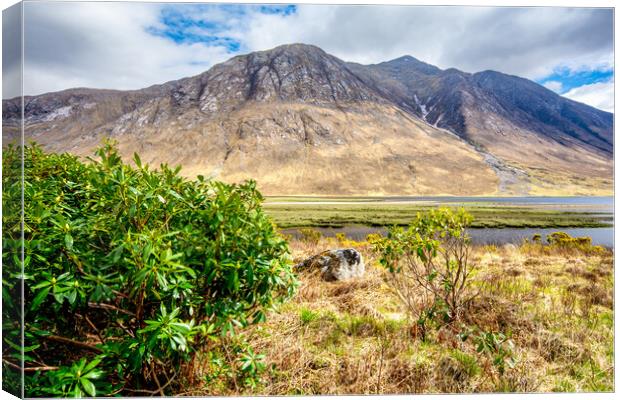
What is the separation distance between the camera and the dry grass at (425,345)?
2.28 metres

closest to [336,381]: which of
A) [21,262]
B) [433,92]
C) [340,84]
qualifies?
[21,262]

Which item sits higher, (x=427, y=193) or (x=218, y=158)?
(x=218, y=158)

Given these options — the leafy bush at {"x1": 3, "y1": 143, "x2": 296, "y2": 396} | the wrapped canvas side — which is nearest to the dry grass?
the leafy bush at {"x1": 3, "y1": 143, "x2": 296, "y2": 396}

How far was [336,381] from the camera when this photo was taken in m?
2.25

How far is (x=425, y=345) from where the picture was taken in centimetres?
267

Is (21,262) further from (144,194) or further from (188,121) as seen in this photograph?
(188,121)

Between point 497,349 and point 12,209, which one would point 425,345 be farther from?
point 12,209

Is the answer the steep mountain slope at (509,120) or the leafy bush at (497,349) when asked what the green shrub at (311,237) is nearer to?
the leafy bush at (497,349)

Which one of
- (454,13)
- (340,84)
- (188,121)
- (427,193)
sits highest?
(340,84)

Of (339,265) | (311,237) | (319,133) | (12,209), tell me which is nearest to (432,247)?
(339,265)

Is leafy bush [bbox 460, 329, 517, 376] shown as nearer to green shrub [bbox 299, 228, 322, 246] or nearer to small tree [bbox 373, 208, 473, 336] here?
small tree [bbox 373, 208, 473, 336]

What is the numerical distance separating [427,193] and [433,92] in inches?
2096

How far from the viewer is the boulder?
4266mm

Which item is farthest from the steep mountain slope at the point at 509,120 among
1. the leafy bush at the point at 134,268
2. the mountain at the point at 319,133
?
the leafy bush at the point at 134,268
